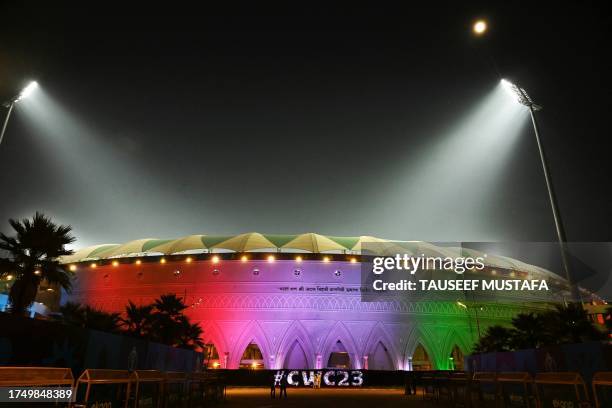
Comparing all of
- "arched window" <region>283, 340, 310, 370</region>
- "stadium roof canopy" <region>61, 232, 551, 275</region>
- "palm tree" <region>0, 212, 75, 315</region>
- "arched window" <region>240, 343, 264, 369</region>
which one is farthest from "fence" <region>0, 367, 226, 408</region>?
"arched window" <region>240, 343, 264, 369</region>

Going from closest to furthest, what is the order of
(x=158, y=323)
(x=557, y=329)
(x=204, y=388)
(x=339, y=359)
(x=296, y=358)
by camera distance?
(x=204, y=388) < (x=557, y=329) < (x=158, y=323) < (x=296, y=358) < (x=339, y=359)

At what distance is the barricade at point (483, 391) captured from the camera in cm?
1304

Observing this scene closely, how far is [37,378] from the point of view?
5.78 meters

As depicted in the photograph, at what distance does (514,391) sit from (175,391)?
34.4ft

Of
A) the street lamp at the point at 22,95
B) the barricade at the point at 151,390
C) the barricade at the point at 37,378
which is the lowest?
the barricade at the point at 151,390

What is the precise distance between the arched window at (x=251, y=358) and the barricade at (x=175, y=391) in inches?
1394

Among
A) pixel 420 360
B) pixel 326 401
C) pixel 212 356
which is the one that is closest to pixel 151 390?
pixel 326 401

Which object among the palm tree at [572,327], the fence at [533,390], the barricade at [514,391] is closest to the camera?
the fence at [533,390]

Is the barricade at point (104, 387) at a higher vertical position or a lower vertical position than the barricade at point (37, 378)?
lower

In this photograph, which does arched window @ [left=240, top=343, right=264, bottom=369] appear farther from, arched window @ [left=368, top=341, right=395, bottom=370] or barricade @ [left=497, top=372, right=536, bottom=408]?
barricade @ [left=497, top=372, right=536, bottom=408]

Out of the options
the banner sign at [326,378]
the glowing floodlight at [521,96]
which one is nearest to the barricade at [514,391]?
the banner sign at [326,378]

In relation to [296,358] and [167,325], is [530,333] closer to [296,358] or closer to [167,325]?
[167,325]

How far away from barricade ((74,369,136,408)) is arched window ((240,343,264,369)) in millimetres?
40157

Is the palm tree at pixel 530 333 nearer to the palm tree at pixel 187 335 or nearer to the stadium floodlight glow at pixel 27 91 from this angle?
the palm tree at pixel 187 335
